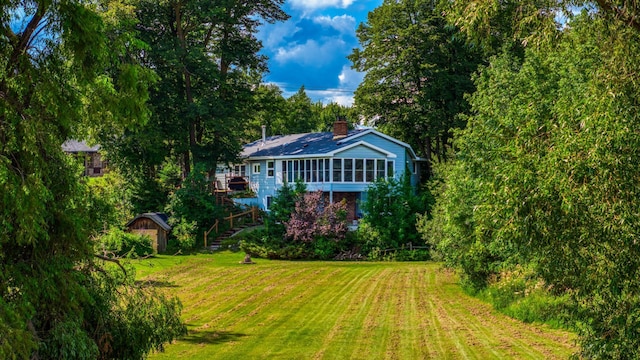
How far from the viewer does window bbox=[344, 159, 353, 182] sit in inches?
1529

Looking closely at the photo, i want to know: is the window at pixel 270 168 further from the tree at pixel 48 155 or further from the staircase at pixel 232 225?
the tree at pixel 48 155

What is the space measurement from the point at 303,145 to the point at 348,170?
5.08m

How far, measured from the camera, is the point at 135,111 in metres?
7.82

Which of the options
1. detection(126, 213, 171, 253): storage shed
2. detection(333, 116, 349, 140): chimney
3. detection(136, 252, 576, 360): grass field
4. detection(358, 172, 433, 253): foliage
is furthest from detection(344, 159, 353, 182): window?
detection(126, 213, 171, 253): storage shed

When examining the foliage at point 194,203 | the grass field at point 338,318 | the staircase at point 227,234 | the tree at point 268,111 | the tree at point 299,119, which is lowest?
the grass field at point 338,318

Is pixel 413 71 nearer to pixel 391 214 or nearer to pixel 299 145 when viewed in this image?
pixel 299 145

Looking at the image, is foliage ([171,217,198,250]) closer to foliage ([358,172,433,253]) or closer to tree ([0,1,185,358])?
foliage ([358,172,433,253])

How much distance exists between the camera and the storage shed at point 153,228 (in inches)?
1335

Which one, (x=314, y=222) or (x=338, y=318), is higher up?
(x=314, y=222)

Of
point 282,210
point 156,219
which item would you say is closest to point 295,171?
point 282,210

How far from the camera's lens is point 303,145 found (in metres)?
42.5

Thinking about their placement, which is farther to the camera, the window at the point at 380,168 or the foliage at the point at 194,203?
the window at the point at 380,168

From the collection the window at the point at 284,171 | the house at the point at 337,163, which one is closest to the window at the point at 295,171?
the house at the point at 337,163

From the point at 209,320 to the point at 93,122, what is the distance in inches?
429
